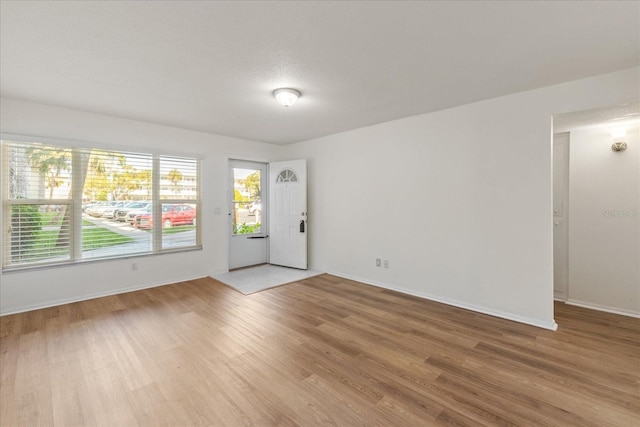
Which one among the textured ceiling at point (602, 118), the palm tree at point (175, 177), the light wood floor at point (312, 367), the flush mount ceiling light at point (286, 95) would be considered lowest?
the light wood floor at point (312, 367)

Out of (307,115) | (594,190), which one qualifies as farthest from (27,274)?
(594,190)

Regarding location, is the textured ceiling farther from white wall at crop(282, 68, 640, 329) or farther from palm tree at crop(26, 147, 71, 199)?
palm tree at crop(26, 147, 71, 199)

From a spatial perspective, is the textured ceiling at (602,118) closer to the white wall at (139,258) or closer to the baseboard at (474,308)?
the baseboard at (474,308)

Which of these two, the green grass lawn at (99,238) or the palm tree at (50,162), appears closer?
the palm tree at (50,162)

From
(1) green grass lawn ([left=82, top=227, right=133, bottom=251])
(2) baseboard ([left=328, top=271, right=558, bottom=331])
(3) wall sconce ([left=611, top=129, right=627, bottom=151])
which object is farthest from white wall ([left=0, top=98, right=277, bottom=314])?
(3) wall sconce ([left=611, top=129, right=627, bottom=151])

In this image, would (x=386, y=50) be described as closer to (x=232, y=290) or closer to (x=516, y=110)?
(x=516, y=110)

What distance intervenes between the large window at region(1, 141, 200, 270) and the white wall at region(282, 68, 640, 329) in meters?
2.71

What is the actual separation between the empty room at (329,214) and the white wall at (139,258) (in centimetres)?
3

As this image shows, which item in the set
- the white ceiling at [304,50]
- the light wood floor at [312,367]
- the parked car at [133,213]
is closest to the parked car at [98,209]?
the parked car at [133,213]

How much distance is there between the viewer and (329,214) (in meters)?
5.01

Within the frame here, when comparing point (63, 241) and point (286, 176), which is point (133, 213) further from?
point (286, 176)

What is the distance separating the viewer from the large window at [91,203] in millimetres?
3279

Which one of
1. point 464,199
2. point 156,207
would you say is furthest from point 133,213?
point 464,199

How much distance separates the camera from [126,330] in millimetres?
2807
